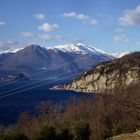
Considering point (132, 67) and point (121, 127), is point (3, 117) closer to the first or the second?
point (121, 127)

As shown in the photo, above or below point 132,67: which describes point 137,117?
below

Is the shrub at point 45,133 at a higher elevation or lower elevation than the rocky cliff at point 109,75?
lower

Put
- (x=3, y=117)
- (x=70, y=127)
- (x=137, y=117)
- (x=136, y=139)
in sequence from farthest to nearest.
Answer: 1. (x=3, y=117)
2. (x=137, y=117)
3. (x=70, y=127)
4. (x=136, y=139)

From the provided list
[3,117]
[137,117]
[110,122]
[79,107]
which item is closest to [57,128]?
→ [137,117]

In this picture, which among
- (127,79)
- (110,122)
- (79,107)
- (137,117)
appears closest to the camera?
(137,117)

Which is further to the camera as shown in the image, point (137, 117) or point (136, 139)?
point (137, 117)

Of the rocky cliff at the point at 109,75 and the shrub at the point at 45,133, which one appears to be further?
the rocky cliff at the point at 109,75

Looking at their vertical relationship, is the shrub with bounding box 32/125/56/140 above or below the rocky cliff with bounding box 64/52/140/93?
below

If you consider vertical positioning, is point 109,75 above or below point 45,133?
above

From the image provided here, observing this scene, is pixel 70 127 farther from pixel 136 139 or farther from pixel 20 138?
pixel 136 139

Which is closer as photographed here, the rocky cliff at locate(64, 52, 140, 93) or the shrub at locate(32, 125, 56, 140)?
the shrub at locate(32, 125, 56, 140)

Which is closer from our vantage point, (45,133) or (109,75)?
(45,133)
